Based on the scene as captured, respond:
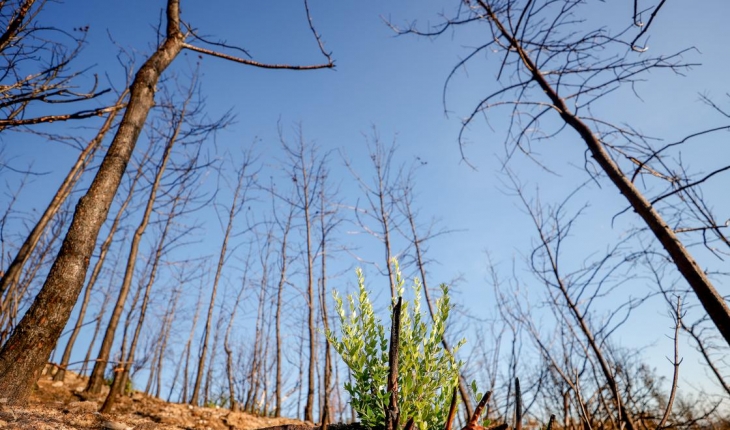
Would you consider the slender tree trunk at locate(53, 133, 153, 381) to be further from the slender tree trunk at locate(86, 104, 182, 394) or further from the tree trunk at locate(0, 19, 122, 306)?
the tree trunk at locate(0, 19, 122, 306)

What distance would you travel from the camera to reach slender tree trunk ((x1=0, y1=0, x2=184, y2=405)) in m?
2.01

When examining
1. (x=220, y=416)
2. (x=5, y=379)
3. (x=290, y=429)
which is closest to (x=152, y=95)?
(x=5, y=379)

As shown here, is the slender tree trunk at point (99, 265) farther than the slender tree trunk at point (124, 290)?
Yes

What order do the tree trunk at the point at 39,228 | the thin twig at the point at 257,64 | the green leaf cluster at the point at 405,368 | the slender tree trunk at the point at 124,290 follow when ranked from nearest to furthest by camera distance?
the green leaf cluster at the point at 405,368 → the thin twig at the point at 257,64 → the tree trunk at the point at 39,228 → the slender tree trunk at the point at 124,290

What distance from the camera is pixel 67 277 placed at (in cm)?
226

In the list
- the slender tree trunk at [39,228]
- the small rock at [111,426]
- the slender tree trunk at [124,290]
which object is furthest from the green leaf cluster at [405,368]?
the slender tree trunk at [124,290]

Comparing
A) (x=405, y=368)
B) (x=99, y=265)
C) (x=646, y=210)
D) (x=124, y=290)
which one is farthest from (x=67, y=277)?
(x=99, y=265)

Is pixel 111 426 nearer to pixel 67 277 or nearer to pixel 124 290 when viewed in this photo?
pixel 67 277

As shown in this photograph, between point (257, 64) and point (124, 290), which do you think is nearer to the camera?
point (257, 64)

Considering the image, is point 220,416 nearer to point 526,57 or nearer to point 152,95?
point 152,95

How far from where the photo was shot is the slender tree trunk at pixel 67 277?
201 centimetres

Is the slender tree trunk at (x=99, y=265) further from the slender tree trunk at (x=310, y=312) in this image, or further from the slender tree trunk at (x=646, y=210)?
the slender tree trunk at (x=646, y=210)

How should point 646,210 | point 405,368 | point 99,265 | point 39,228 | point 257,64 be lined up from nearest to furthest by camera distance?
point 405,368 < point 646,210 < point 257,64 < point 39,228 < point 99,265

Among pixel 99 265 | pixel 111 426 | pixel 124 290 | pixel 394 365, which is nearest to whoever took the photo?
pixel 394 365
